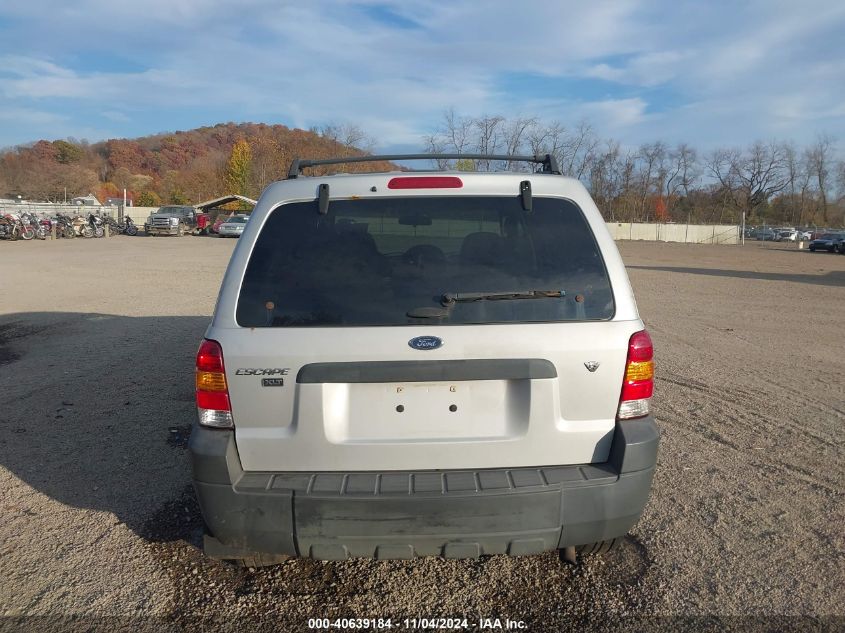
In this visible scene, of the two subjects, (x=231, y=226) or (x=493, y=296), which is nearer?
(x=493, y=296)

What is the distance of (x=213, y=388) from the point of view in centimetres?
287

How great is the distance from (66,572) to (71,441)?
212 centimetres

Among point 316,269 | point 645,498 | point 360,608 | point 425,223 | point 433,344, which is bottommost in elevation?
point 360,608

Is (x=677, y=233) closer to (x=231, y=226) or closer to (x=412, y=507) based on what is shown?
(x=231, y=226)

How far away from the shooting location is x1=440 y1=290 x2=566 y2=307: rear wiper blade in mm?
2859

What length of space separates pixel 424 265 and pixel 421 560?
1.65 meters

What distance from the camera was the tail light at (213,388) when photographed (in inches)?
112

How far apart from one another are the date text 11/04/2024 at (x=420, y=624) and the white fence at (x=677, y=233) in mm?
64656

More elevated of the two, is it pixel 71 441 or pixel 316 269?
pixel 316 269

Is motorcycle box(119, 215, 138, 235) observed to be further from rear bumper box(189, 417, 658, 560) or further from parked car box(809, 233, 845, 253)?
parked car box(809, 233, 845, 253)

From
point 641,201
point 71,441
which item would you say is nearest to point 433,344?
point 71,441

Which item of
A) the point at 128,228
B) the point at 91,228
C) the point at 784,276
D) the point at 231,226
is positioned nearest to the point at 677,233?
the point at 231,226

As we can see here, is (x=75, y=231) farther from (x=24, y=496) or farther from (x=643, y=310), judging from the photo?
(x=24, y=496)

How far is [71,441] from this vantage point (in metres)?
5.18
